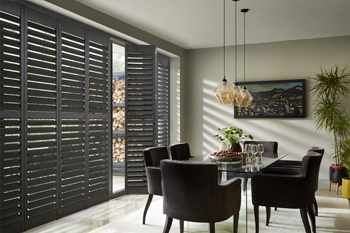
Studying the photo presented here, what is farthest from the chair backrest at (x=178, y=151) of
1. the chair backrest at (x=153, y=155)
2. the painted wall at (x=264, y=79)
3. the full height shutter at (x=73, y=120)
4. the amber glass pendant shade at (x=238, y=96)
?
the painted wall at (x=264, y=79)

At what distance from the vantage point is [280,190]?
114 inches

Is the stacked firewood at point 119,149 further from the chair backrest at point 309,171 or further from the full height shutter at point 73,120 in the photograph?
the chair backrest at point 309,171

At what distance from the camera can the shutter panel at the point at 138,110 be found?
192 inches

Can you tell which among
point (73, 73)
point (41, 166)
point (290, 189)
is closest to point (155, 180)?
point (41, 166)

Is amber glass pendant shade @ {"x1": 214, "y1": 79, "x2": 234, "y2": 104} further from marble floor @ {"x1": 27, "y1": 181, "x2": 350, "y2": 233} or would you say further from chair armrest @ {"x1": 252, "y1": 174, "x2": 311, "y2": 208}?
marble floor @ {"x1": 27, "y1": 181, "x2": 350, "y2": 233}

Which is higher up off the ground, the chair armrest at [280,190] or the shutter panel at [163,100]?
the shutter panel at [163,100]

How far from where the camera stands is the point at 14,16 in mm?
3109

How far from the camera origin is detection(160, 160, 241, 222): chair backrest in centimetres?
232

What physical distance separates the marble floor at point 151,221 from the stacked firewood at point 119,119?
3.82ft

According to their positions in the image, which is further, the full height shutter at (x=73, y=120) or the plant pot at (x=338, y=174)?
the plant pot at (x=338, y=174)

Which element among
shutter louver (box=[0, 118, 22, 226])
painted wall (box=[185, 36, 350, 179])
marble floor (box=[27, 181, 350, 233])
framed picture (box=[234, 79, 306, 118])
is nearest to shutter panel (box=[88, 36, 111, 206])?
marble floor (box=[27, 181, 350, 233])

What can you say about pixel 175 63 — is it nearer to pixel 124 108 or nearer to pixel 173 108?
pixel 173 108

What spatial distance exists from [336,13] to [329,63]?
4.70ft

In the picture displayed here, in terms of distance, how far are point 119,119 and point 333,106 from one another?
3491 millimetres
